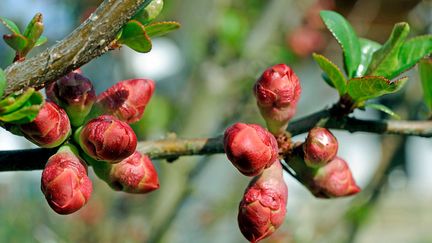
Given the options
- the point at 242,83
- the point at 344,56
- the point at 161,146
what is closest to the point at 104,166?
the point at 161,146

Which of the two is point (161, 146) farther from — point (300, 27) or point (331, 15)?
point (300, 27)

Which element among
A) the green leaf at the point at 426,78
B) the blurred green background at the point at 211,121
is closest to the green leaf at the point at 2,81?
the green leaf at the point at 426,78

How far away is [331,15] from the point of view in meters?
1.04

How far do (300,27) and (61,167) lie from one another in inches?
101

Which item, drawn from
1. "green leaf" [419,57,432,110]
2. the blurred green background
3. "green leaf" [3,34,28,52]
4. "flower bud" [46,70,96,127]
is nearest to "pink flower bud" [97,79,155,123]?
"flower bud" [46,70,96,127]

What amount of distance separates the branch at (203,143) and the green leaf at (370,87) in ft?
0.13

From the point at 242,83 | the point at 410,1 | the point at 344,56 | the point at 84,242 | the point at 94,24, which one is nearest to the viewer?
the point at 94,24

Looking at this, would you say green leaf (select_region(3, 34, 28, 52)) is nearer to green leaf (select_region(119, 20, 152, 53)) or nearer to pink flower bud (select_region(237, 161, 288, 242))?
green leaf (select_region(119, 20, 152, 53))

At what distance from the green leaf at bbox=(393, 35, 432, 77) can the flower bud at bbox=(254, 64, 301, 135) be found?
0.17 m

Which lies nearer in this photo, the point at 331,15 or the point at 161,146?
the point at 161,146

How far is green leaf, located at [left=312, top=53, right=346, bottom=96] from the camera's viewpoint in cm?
94

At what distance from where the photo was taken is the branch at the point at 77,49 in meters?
0.72

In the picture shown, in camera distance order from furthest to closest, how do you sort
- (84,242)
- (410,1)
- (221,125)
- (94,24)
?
(410,1) → (84,242) → (221,125) → (94,24)

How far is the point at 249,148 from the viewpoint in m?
0.79
